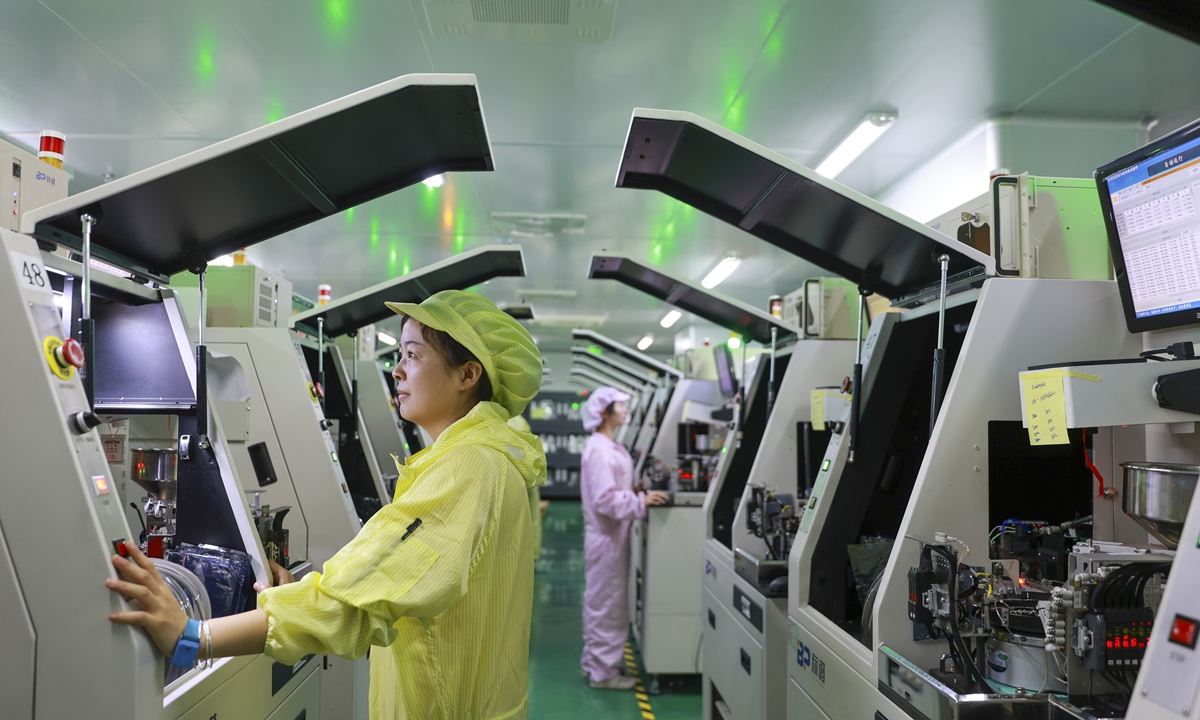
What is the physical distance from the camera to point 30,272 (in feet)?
4.55

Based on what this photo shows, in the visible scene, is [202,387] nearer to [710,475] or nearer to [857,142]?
[710,475]

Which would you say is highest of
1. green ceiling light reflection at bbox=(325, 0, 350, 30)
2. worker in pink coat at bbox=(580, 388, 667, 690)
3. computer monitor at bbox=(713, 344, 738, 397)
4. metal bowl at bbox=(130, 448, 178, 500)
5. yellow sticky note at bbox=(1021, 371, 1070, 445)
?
green ceiling light reflection at bbox=(325, 0, 350, 30)

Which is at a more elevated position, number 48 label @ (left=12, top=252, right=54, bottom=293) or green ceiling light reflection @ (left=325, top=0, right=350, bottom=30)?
green ceiling light reflection @ (left=325, top=0, right=350, bottom=30)

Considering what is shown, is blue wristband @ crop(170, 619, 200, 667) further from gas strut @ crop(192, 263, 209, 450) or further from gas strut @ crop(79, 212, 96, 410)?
gas strut @ crop(192, 263, 209, 450)

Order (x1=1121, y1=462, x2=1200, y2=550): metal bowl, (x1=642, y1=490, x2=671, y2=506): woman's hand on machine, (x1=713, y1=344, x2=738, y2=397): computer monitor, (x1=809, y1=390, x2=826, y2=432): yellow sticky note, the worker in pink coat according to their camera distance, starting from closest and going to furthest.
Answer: (x1=1121, y1=462, x2=1200, y2=550): metal bowl
(x1=809, y1=390, x2=826, y2=432): yellow sticky note
(x1=642, y1=490, x2=671, y2=506): woman's hand on machine
the worker in pink coat
(x1=713, y1=344, x2=738, y2=397): computer monitor

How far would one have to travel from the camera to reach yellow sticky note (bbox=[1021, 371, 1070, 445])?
4.99ft

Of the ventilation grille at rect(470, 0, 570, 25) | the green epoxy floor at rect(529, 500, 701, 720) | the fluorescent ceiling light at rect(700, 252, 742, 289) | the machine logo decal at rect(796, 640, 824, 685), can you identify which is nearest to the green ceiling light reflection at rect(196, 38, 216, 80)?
the ventilation grille at rect(470, 0, 570, 25)

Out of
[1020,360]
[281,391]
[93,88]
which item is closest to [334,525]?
[281,391]

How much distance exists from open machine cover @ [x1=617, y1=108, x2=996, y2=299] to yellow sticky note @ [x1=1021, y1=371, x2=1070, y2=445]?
0.40 meters

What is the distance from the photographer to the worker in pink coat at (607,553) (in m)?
4.80

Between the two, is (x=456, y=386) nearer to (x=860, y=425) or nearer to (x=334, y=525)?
(x=860, y=425)

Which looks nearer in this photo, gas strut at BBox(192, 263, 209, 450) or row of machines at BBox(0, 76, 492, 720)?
row of machines at BBox(0, 76, 492, 720)

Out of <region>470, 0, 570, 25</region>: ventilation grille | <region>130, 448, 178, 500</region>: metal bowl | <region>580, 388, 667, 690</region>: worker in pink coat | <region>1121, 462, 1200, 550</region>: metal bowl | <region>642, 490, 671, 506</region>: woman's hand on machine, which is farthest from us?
<region>580, 388, 667, 690</region>: worker in pink coat

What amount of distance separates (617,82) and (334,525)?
2.78m
